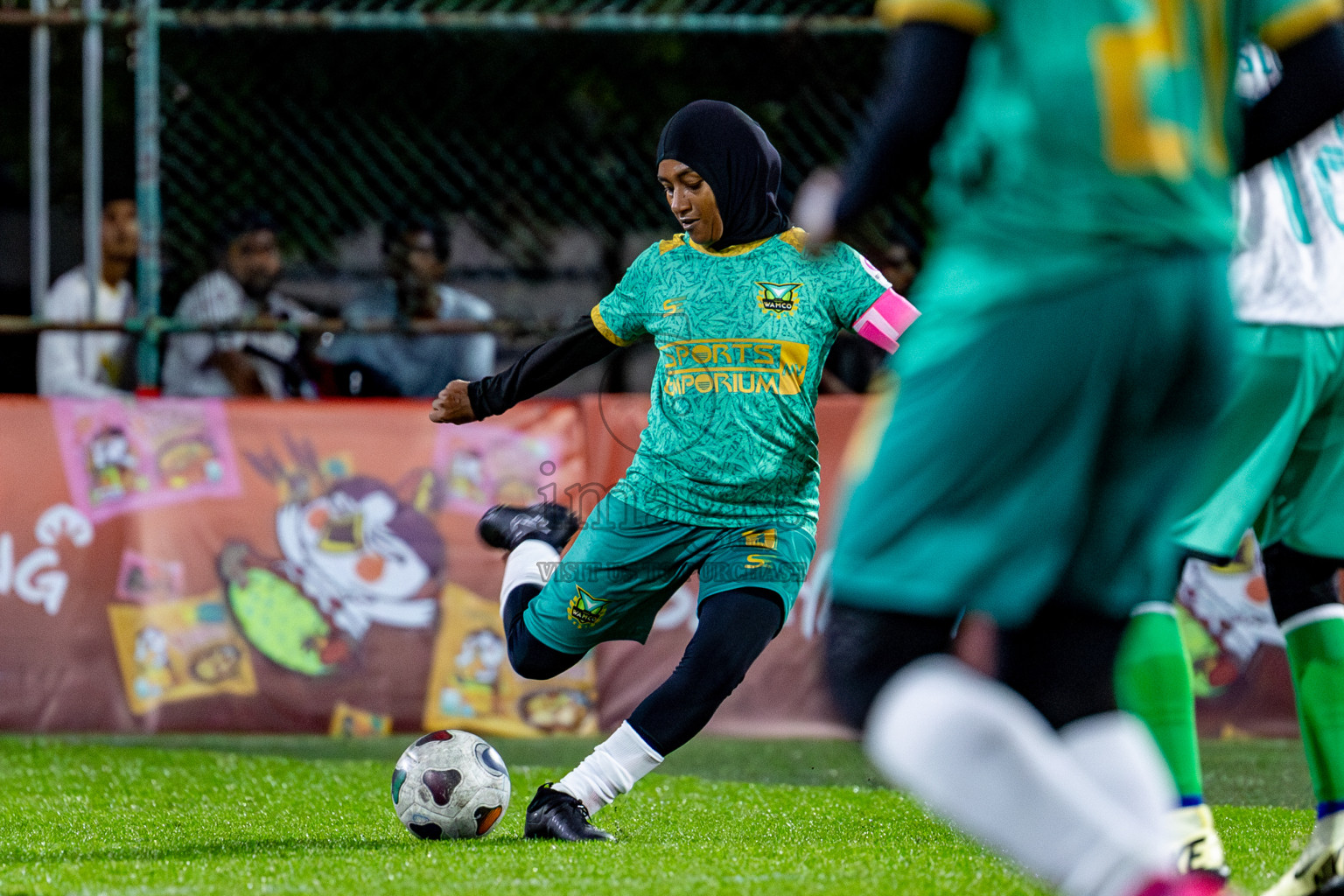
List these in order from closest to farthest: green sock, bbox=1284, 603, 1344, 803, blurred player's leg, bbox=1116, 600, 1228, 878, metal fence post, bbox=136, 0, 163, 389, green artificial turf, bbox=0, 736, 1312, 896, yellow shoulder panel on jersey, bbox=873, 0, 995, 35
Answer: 1. yellow shoulder panel on jersey, bbox=873, 0, 995, 35
2. blurred player's leg, bbox=1116, 600, 1228, 878
3. green sock, bbox=1284, 603, 1344, 803
4. green artificial turf, bbox=0, 736, 1312, 896
5. metal fence post, bbox=136, 0, 163, 389

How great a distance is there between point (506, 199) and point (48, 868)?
17.4 feet

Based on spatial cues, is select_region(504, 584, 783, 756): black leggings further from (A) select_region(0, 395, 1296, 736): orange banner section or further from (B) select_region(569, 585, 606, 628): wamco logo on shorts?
(A) select_region(0, 395, 1296, 736): orange banner section

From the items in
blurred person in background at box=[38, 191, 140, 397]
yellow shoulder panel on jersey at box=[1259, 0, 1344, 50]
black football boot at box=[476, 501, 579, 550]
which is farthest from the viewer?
blurred person in background at box=[38, 191, 140, 397]

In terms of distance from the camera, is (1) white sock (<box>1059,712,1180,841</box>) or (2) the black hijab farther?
(2) the black hijab

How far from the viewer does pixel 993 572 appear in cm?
221

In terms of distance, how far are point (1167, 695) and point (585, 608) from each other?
1608 millimetres

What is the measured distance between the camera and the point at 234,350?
296 inches

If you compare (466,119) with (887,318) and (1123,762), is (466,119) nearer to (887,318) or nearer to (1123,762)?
(887,318)

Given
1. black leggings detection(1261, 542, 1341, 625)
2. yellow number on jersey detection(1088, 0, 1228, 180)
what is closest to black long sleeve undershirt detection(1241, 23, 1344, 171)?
yellow number on jersey detection(1088, 0, 1228, 180)

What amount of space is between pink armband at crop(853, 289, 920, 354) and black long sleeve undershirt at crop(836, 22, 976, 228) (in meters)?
2.07

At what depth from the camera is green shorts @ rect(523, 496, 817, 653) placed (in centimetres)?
434

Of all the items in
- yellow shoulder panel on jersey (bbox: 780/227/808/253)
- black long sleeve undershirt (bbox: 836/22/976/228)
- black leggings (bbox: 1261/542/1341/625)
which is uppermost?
black long sleeve undershirt (bbox: 836/22/976/228)

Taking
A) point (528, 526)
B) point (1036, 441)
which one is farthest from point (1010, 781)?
point (528, 526)

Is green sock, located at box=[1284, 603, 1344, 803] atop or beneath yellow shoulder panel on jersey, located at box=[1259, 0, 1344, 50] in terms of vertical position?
beneath
